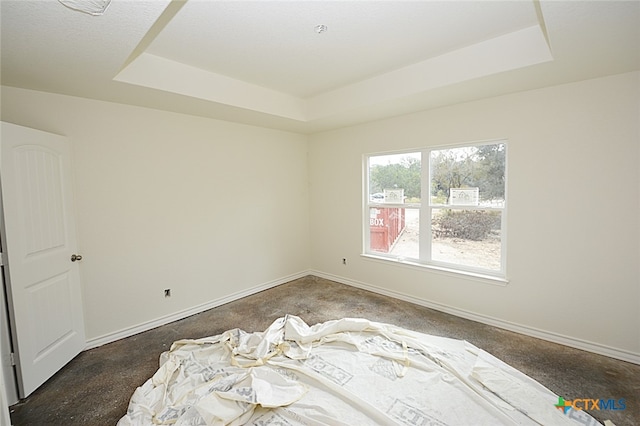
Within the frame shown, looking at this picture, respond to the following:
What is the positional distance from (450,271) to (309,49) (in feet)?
9.46

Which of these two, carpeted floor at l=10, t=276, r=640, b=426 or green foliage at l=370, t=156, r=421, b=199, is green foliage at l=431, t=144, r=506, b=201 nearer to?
green foliage at l=370, t=156, r=421, b=199

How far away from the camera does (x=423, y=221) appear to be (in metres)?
3.77

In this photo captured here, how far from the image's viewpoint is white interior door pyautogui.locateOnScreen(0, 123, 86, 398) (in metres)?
2.13

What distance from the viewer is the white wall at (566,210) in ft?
8.10

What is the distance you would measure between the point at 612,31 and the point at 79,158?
171 inches

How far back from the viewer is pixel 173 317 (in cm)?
343

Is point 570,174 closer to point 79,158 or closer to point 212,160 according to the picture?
point 212,160

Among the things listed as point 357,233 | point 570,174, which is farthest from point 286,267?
point 570,174

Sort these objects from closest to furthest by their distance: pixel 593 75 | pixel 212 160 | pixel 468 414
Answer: pixel 468 414
pixel 593 75
pixel 212 160

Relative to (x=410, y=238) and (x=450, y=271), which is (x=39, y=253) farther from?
(x=450, y=271)

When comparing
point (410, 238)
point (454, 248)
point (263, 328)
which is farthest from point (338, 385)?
point (410, 238)

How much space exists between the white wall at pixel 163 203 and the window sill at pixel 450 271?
1.67m

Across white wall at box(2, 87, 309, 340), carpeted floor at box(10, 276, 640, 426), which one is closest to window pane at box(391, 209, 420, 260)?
carpeted floor at box(10, 276, 640, 426)

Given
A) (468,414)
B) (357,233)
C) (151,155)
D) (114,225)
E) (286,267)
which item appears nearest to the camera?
(468,414)
